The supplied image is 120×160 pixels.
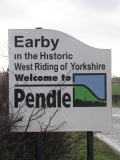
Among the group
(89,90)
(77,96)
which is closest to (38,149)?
(77,96)

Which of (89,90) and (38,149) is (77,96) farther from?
(38,149)

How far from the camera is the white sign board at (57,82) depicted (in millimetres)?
4039

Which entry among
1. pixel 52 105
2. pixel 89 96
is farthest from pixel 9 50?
pixel 89 96

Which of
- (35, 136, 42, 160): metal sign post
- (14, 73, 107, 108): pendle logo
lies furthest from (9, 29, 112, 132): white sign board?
(35, 136, 42, 160): metal sign post

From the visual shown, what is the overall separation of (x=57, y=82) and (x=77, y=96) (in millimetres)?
306

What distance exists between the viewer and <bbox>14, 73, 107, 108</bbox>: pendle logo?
4.04 m

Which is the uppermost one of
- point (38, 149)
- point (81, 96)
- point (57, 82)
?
point (57, 82)

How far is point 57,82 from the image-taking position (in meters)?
4.07

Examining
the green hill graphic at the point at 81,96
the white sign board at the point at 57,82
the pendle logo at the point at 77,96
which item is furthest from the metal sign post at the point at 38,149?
the green hill graphic at the point at 81,96

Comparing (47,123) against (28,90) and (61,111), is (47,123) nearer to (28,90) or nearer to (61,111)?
(61,111)

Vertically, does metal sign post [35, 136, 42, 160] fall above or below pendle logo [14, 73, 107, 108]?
below

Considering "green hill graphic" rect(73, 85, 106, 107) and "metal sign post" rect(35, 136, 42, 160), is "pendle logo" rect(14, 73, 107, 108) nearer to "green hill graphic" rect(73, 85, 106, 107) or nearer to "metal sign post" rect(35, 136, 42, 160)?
"green hill graphic" rect(73, 85, 106, 107)

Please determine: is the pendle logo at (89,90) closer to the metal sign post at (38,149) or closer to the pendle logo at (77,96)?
the pendle logo at (77,96)

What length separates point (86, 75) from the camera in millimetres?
4102
